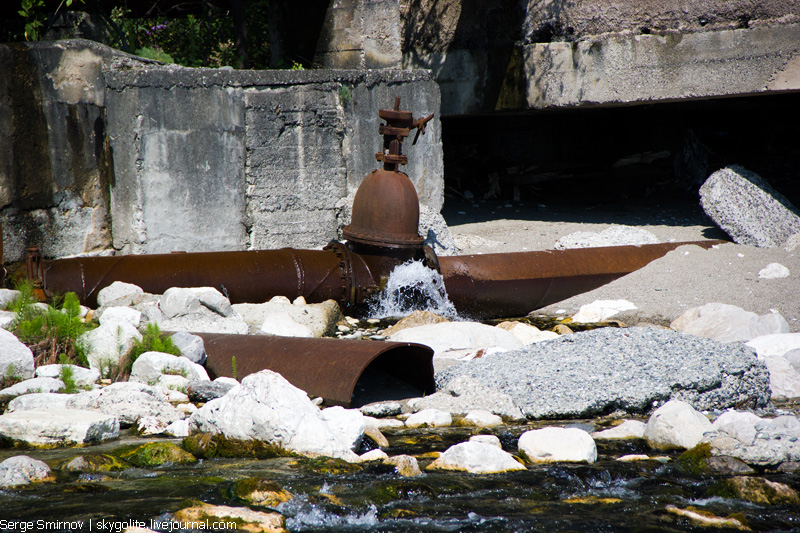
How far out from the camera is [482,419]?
3.34m

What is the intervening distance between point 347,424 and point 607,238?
5.05m

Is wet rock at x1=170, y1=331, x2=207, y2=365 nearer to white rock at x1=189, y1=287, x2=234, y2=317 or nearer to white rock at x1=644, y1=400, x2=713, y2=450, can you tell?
white rock at x1=189, y1=287, x2=234, y2=317

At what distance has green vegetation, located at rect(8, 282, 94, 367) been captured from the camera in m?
3.79

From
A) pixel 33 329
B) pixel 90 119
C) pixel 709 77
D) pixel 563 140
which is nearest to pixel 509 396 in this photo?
pixel 33 329

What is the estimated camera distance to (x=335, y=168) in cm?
666

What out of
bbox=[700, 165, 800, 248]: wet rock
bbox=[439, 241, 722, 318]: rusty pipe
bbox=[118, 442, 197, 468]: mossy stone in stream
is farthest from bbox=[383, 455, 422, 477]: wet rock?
bbox=[700, 165, 800, 248]: wet rock

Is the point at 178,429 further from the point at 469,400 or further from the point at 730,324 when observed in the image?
the point at 730,324

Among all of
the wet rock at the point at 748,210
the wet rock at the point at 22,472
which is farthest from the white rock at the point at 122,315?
the wet rock at the point at 748,210

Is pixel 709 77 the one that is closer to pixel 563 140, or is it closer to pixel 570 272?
pixel 570 272

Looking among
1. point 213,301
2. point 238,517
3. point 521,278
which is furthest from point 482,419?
point 521,278

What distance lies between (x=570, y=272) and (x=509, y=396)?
2.70 meters

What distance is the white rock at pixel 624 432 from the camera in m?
3.11

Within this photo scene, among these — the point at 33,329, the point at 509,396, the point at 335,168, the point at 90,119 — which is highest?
the point at 90,119

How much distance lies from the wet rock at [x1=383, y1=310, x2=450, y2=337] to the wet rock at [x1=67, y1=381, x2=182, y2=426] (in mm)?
2025
